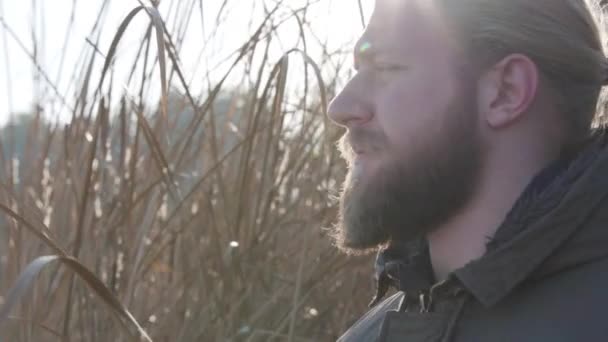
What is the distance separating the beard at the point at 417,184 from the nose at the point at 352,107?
2cm

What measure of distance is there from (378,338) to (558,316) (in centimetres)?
35

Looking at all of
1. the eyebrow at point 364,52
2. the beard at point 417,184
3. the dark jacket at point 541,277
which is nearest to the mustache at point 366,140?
the beard at point 417,184

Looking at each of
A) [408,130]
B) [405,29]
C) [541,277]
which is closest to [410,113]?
A: [408,130]

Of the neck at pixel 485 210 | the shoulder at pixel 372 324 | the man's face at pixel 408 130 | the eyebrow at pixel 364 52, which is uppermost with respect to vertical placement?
the eyebrow at pixel 364 52

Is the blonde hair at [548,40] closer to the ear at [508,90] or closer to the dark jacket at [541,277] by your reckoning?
the ear at [508,90]

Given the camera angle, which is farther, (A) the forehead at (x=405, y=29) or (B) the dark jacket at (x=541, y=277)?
(A) the forehead at (x=405, y=29)

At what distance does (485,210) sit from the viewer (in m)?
1.88

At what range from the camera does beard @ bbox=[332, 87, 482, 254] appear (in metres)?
1.90

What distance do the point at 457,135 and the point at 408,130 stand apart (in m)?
0.08

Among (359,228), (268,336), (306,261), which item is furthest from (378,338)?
(306,261)

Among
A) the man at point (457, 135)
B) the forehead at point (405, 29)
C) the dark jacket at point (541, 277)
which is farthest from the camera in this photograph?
the forehead at point (405, 29)

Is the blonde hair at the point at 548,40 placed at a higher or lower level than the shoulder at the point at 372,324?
higher

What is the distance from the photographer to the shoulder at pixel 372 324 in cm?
202

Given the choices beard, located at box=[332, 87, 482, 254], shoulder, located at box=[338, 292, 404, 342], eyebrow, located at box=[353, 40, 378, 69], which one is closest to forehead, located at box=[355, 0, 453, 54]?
eyebrow, located at box=[353, 40, 378, 69]
